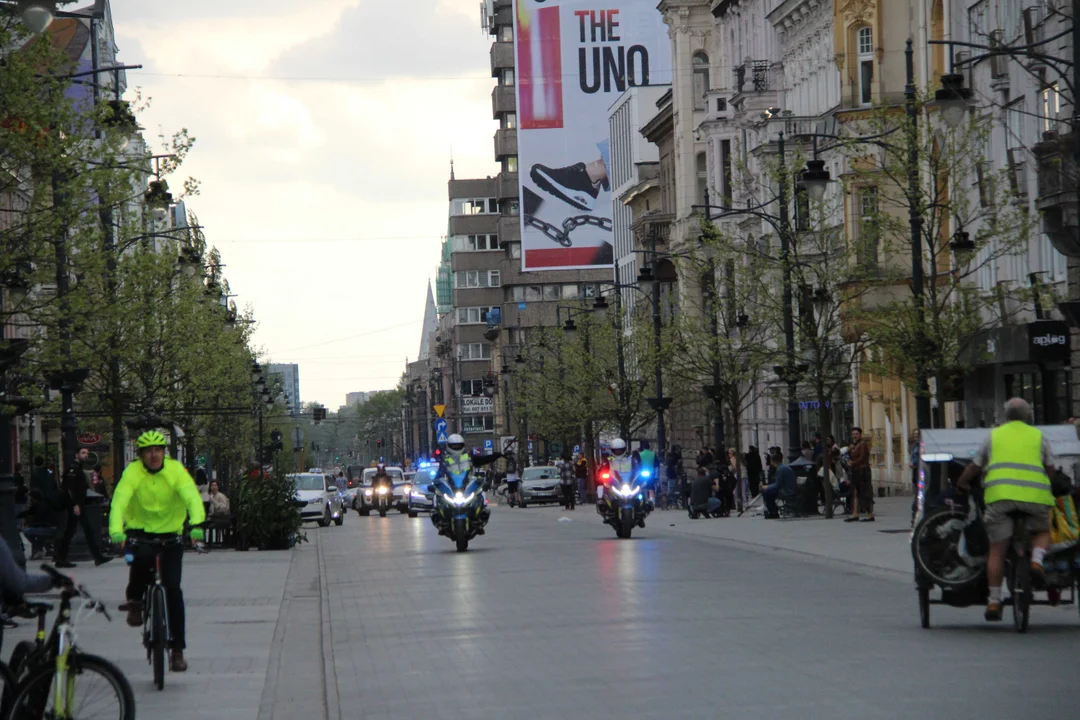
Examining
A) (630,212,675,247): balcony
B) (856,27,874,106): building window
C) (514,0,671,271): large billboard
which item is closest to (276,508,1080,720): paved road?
(856,27,874,106): building window

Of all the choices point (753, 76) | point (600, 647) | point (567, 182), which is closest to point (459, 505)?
point (600, 647)

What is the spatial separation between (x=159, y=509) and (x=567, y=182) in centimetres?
10486

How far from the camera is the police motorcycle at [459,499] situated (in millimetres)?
31109

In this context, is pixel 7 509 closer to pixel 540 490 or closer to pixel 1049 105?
pixel 1049 105

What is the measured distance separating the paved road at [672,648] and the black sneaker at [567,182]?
92.8m

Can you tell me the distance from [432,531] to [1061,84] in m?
16.1

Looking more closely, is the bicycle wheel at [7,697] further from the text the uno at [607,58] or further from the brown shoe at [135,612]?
the text the uno at [607,58]

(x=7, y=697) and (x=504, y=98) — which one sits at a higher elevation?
(x=504, y=98)

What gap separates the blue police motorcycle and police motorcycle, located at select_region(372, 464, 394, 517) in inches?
1311

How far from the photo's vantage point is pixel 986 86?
41.8 m

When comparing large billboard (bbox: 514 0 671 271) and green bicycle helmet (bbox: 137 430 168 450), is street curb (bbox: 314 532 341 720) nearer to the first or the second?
green bicycle helmet (bbox: 137 430 168 450)

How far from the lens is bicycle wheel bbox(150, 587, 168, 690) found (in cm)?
1281

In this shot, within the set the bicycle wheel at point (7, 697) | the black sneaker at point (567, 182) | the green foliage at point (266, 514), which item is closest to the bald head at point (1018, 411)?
the bicycle wheel at point (7, 697)

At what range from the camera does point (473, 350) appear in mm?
168500
